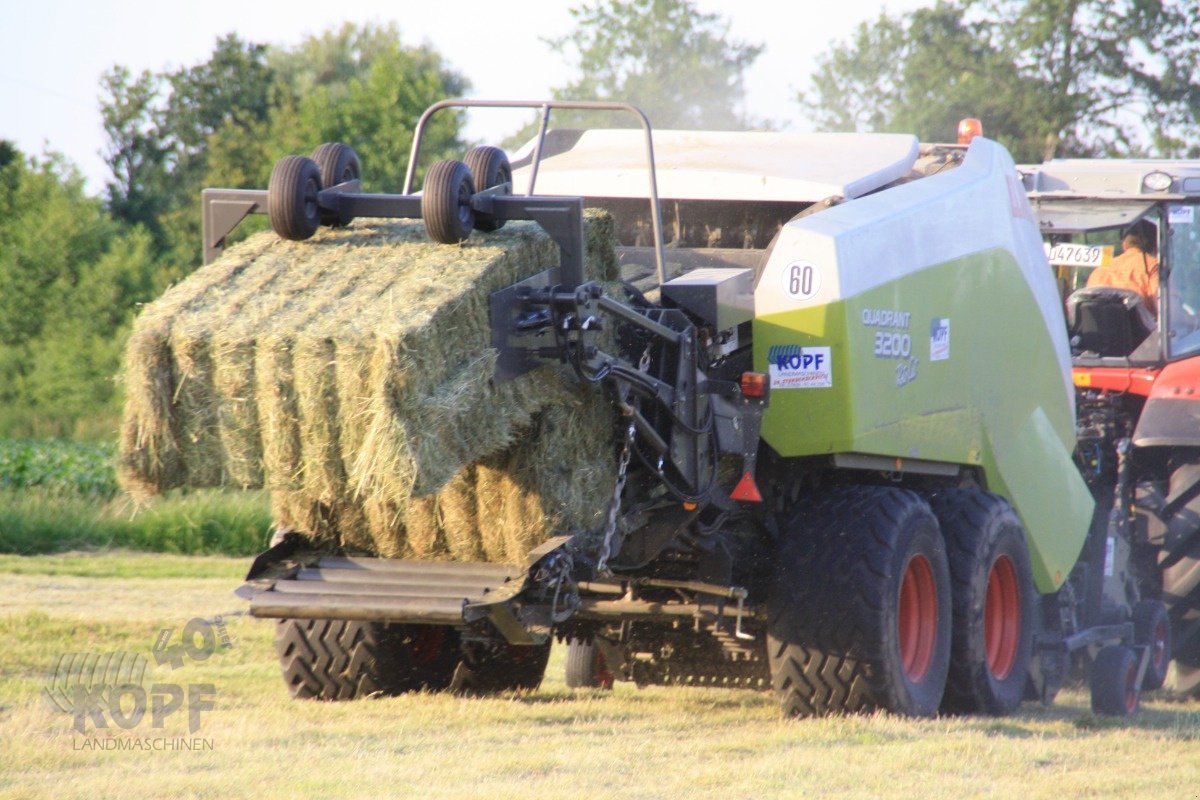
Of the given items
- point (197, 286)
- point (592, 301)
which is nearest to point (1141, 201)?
point (592, 301)

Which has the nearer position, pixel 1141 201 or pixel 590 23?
pixel 1141 201

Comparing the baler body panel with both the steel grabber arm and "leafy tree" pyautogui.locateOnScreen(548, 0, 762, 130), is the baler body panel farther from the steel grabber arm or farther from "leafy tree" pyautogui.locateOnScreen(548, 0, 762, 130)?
"leafy tree" pyautogui.locateOnScreen(548, 0, 762, 130)

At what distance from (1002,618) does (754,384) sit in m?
2.18

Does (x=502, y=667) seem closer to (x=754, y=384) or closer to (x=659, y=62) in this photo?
(x=754, y=384)

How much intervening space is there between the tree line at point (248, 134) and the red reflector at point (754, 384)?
18559 millimetres

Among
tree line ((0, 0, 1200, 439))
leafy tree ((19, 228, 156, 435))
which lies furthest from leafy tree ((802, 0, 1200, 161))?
leafy tree ((19, 228, 156, 435))

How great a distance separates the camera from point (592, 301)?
5.83 m

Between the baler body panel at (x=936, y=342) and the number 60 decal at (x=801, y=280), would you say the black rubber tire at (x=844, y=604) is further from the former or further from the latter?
the number 60 decal at (x=801, y=280)

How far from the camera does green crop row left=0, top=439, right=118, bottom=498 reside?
19344 mm

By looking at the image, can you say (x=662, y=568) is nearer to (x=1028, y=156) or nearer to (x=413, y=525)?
(x=413, y=525)

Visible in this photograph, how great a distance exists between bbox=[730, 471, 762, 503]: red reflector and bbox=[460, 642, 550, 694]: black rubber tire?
1.54 metres

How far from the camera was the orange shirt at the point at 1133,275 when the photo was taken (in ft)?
29.8

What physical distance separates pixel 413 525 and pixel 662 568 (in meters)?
1.13

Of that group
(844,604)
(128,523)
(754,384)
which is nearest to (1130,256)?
(754,384)
